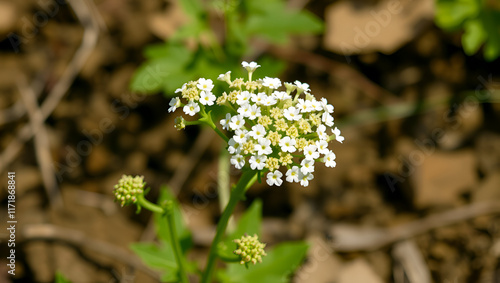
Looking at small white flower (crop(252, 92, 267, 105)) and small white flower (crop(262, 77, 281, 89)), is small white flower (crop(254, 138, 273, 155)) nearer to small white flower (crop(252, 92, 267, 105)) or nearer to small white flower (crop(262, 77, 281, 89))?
small white flower (crop(252, 92, 267, 105))

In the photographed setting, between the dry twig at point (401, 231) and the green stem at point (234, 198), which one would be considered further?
the dry twig at point (401, 231)

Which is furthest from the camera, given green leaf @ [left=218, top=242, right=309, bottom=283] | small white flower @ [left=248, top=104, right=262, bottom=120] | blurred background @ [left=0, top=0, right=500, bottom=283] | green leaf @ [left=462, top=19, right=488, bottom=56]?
blurred background @ [left=0, top=0, right=500, bottom=283]

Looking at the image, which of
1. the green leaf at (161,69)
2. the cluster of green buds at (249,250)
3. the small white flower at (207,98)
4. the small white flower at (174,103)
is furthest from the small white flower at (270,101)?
the green leaf at (161,69)

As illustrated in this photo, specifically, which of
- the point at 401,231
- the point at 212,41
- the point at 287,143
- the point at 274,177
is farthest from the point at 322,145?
the point at 401,231

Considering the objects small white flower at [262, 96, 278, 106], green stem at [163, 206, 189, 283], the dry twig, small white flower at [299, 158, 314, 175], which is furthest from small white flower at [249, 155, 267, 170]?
the dry twig

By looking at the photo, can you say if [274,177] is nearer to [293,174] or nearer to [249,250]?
[293,174]

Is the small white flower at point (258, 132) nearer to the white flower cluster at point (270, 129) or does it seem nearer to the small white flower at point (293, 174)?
the white flower cluster at point (270, 129)
